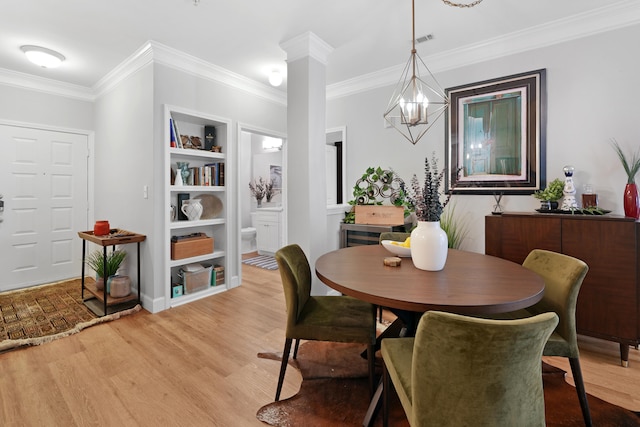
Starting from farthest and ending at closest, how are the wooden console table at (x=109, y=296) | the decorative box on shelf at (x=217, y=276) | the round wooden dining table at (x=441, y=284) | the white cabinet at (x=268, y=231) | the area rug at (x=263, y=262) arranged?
the white cabinet at (x=268, y=231)
the area rug at (x=263, y=262)
the decorative box on shelf at (x=217, y=276)
the wooden console table at (x=109, y=296)
the round wooden dining table at (x=441, y=284)

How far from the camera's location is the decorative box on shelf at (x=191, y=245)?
321cm

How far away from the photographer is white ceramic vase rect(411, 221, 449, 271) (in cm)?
159

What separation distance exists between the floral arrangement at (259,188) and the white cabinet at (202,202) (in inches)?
98.6

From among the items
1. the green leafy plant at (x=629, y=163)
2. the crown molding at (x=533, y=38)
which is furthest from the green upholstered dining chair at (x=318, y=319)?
the crown molding at (x=533, y=38)

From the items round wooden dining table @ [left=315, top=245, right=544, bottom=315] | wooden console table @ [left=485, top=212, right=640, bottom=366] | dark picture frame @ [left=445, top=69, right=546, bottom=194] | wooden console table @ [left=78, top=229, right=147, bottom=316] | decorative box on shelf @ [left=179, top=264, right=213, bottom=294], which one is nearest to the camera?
round wooden dining table @ [left=315, top=245, right=544, bottom=315]

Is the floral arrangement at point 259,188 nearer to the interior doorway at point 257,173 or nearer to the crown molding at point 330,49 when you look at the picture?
the interior doorway at point 257,173

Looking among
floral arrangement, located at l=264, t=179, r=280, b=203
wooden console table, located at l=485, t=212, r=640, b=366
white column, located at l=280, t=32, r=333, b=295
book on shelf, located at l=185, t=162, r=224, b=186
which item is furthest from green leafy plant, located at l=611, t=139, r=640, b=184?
floral arrangement, located at l=264, t=179, r=280, b=203

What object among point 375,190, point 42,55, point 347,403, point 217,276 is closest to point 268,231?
point 217,276

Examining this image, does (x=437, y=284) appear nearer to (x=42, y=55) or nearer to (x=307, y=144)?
A: (x=307, y=144)

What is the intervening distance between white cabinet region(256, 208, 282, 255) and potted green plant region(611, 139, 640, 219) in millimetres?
4206

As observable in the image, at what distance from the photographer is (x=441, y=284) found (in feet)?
4.56

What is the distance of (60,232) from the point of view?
13.2 feet

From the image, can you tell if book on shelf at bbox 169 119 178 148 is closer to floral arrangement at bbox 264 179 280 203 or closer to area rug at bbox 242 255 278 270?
area rug at bbox 242 255 278 270

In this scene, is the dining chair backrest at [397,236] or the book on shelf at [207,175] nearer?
the dining chair backrest at [397,236]
